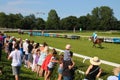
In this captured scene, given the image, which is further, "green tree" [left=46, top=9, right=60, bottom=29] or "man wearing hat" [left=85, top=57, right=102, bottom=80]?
"green tree" [left=46, top=9, right=60, bottom=29]

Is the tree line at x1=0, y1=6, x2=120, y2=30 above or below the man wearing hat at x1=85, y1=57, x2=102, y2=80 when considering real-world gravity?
below

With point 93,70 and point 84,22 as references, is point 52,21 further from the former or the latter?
point 93,70

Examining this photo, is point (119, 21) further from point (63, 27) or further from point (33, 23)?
point (33, 23)

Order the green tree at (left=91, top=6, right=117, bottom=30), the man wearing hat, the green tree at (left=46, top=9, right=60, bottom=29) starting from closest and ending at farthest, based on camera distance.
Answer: the man wearing hat → the green tree at (left=91, top=6, right=117, bottom=30) → the green tree at (left=46, top=9, right=60, bottom=29)

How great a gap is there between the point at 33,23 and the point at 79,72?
153 meters

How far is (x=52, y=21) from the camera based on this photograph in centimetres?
17575

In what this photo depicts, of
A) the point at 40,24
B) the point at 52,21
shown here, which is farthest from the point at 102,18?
the point at 40,24

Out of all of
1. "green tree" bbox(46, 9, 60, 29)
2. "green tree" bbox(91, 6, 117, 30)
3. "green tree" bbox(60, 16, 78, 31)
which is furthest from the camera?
"green tree" bbox(46, 9, 60, 29)

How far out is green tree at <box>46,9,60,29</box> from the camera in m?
172

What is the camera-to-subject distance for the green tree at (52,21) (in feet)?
566

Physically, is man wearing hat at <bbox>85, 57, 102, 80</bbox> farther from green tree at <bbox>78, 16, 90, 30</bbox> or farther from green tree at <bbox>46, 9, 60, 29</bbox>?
green tree at <bbox>46, 9, 60, 29</bbox>

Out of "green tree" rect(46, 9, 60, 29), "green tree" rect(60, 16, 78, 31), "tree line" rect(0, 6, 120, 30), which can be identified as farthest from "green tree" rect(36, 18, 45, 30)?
"green tree" rect(60, 16, 78, 31)

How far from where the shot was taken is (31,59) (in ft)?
74.1

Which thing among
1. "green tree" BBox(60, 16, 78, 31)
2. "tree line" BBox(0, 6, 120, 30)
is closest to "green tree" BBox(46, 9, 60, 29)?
"tree line" BBox(0, 6, 120, 30)
